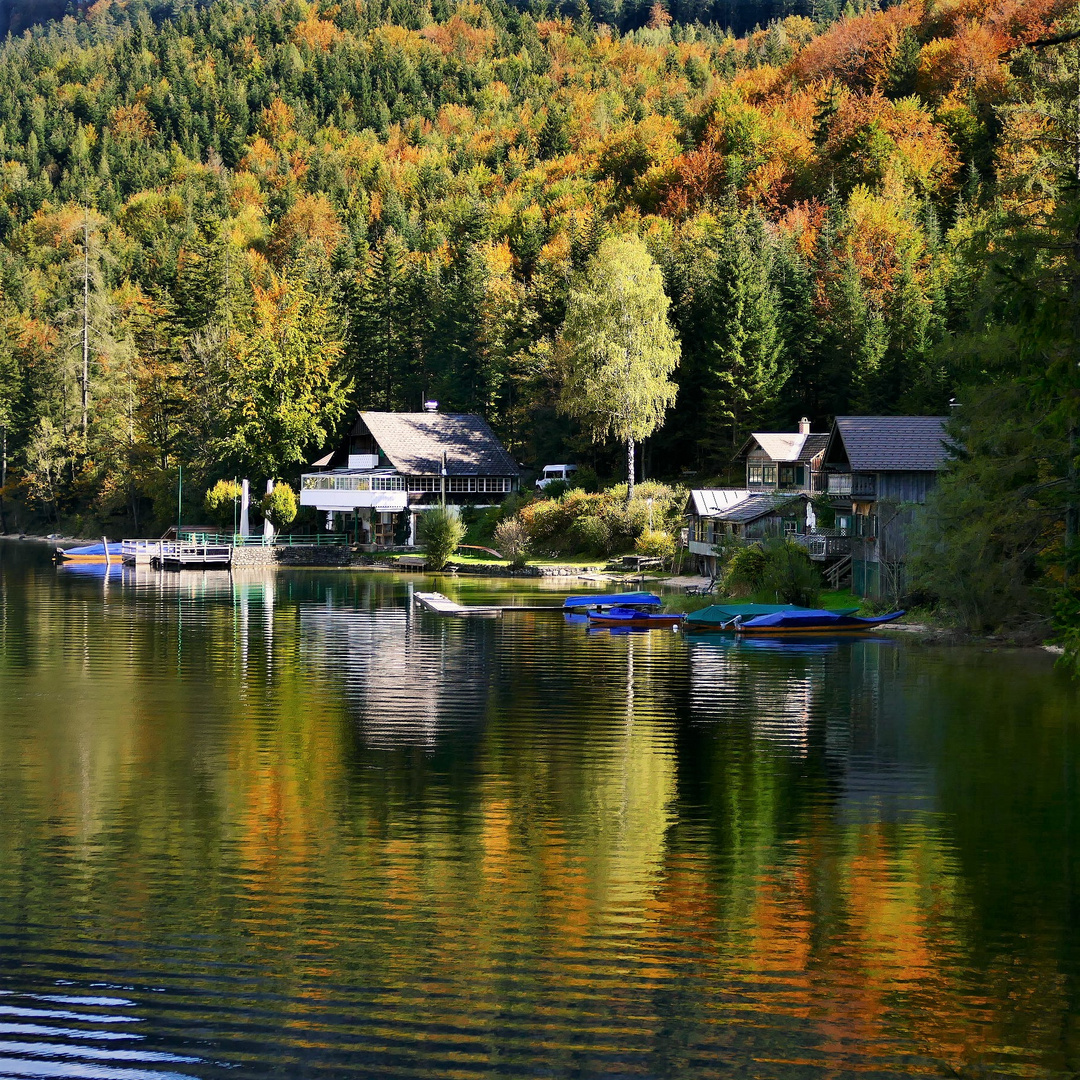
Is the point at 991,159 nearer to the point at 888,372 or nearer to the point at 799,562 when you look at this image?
the point at 888,372

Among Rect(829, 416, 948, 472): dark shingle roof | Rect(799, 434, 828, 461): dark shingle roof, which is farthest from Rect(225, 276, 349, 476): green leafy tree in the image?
Rect(829, 416, 948, 472): dark shingle roof

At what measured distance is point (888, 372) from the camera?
8188 cm

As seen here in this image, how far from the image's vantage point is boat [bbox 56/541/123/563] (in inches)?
3748

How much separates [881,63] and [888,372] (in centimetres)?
6632

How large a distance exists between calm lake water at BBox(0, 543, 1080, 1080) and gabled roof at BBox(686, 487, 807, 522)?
27.5m

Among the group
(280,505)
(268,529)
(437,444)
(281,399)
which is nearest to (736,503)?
(437,444)

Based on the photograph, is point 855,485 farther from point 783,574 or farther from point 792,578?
point 783,574

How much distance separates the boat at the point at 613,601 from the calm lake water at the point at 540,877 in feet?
57.3

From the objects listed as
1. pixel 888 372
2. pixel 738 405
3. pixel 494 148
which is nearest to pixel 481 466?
pixel 738 405

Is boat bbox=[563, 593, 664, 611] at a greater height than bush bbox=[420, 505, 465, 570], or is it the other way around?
bush bbox=[420, 505, 465, 570]

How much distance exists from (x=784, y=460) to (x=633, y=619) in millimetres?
25067

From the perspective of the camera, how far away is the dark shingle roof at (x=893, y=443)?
2302 inches

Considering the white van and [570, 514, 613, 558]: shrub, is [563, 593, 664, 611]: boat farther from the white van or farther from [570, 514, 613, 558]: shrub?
the white van

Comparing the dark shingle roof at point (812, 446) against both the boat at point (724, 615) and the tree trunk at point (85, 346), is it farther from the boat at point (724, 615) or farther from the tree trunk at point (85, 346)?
the tree trunk at point (85, 346)
